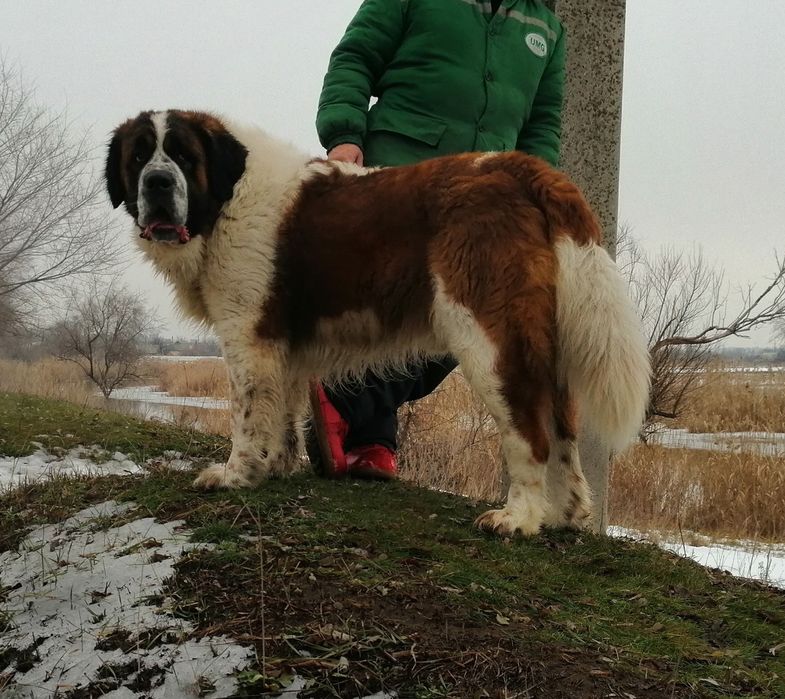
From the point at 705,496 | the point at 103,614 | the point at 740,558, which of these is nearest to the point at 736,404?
the point at 705,496

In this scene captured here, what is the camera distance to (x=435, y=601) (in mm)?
1872

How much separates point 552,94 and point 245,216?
1762 millimetres

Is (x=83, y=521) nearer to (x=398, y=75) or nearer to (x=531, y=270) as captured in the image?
(x=531, y=270)

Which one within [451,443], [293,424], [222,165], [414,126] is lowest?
[451,443]

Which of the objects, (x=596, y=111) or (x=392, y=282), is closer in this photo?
(x=392, y=282)

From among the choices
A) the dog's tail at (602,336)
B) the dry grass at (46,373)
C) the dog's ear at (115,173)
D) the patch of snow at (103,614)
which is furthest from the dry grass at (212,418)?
the dry grass at (46,373)

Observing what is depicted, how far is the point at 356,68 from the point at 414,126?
0.40 meters

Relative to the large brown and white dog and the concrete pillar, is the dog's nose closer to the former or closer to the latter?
the large brown and white dog

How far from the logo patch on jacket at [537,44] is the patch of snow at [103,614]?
270cm

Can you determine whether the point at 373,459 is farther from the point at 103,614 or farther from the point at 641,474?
the point at 641,474

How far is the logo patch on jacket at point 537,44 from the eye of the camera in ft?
11.2

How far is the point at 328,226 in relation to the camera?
9.66 ft

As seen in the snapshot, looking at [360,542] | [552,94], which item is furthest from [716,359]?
[360,542]

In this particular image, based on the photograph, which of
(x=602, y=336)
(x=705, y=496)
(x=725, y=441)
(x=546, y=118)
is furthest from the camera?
(x=725, y=441)
